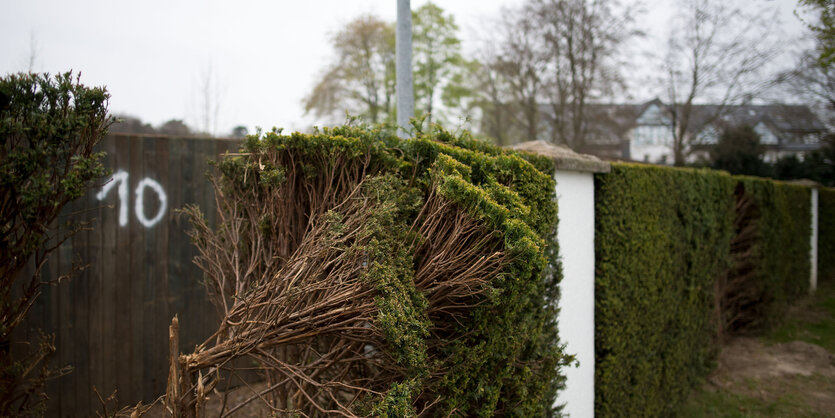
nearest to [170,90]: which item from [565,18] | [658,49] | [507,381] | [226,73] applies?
[226,73]

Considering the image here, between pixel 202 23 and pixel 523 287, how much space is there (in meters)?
9.16

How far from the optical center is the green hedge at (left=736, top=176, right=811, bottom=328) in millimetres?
8984

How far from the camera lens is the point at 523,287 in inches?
97.2

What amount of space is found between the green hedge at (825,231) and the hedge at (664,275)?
6.32 metres

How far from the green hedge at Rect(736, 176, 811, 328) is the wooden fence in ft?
28.4

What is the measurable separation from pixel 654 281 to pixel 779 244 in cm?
641

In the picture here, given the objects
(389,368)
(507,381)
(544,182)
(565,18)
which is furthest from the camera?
(565,18)

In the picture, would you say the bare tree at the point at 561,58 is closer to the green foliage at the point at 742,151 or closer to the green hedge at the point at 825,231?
the green foliage at the point at 742,151

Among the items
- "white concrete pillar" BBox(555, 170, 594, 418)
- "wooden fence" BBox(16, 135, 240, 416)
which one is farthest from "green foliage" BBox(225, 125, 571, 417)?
"wooden fence" BBox(16, 135, 240, 416)

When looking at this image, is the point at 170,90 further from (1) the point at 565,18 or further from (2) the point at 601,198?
(1) the point at 565,18

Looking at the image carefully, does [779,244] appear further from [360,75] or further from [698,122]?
[360,75]

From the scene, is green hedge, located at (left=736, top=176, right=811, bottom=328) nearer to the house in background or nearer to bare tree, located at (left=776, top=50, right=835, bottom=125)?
the house in background

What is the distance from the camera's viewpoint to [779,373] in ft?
24.7

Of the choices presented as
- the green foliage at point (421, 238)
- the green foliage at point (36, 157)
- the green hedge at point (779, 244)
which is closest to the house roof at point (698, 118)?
the green hedge at point (779, 244)
